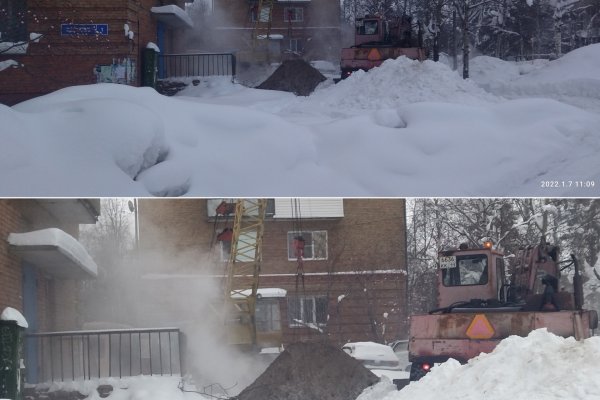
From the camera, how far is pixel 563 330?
684 centimetres

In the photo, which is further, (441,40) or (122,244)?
(122,244)

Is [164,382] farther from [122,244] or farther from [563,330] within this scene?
[563,330]

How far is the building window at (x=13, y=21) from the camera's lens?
6363 millimetres

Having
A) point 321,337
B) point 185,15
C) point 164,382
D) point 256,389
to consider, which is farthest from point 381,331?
point 185,15

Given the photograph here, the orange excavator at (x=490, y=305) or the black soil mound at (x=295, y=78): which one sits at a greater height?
the black soil mound at (x=295, y=78)

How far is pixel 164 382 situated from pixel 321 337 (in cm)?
101

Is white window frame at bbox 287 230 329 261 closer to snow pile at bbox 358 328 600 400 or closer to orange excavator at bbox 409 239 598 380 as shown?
orange excavator at bbox 409 239 598 380

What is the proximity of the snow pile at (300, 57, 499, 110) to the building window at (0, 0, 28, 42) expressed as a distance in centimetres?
168

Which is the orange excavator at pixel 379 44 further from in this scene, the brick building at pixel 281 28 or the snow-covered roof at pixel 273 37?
the snow-covered roof at pixel 273 37

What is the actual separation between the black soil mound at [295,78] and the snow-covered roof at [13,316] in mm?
1933

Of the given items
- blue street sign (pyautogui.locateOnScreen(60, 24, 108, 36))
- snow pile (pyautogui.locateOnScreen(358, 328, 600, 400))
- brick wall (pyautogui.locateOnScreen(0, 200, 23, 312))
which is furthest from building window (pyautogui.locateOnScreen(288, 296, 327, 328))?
blue street sign (pyautogui.locateOnScreen(60, 24, 108, 36))

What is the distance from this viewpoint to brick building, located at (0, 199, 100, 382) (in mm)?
6676

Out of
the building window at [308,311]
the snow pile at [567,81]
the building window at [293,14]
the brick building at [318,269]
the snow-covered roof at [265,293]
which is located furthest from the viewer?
the snow-covered roof at [265,293]

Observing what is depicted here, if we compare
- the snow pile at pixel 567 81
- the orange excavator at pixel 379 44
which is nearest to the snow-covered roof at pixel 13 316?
the orange excavator at pixel 379 44
